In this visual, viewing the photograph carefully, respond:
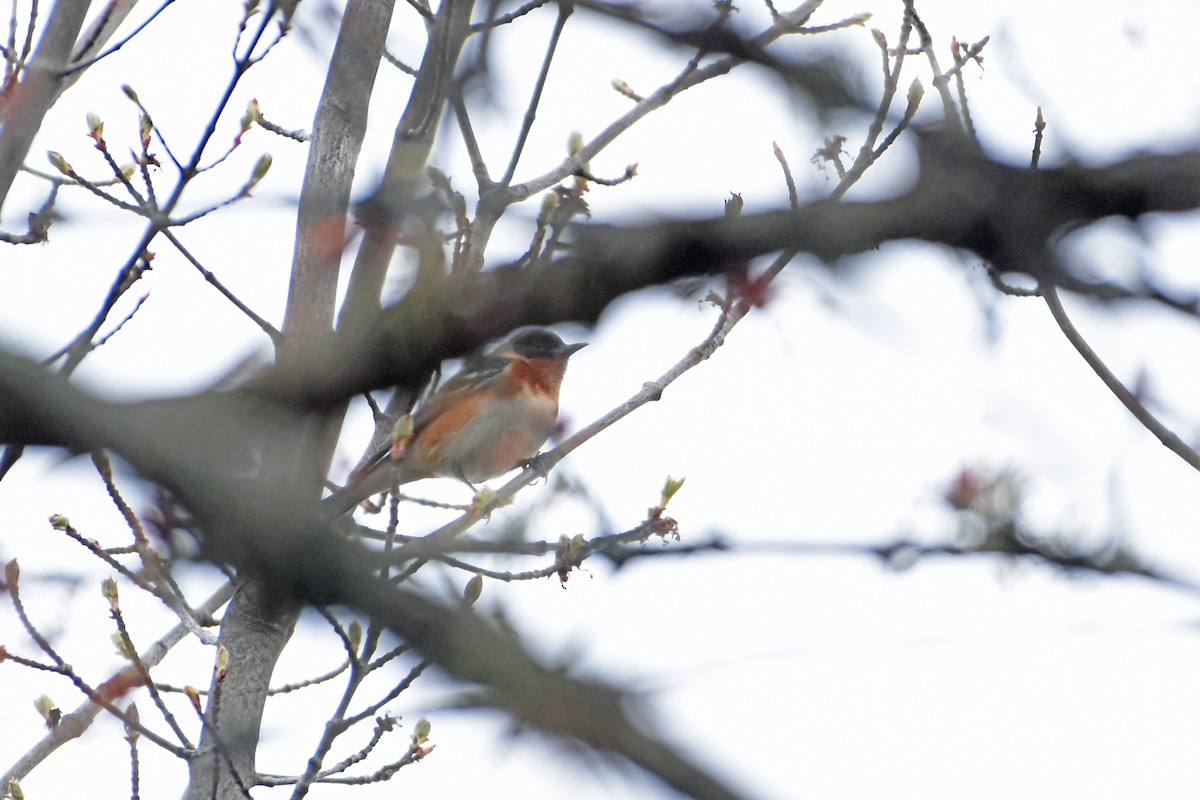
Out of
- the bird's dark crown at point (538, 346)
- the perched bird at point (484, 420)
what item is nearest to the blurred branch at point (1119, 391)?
the perched bird at point (484, 420)

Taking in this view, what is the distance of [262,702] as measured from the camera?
5.18m

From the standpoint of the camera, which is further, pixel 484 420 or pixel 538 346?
pixel 538 346

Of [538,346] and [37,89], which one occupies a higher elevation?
[538,346]

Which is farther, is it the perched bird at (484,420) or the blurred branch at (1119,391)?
the perched bird at (484,420)

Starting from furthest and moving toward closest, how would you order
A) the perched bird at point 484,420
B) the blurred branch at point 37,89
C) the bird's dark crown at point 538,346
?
1. the bird's dark crown at point 538,346
2. the perched bird at point 484,420
3. the blurred branch at point 37,89

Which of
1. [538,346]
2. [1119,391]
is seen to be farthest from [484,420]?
A: [1119,391]

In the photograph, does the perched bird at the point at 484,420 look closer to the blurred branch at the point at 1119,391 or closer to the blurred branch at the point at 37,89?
the blurred branch at the point at 37,89

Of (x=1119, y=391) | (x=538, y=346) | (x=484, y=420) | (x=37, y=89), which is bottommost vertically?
(x=1119, y=391)

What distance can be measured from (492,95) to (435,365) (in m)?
0.97

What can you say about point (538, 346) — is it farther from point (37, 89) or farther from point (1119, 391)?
point (1119, 391)

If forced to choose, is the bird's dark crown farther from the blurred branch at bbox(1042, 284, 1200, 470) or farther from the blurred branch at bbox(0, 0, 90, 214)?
the blurred branch at bbox(1042, 284, 1200, 470)

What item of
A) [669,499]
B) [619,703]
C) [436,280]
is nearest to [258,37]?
[669,499]

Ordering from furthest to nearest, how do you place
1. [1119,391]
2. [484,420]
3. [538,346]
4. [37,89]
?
[538,346]
[484,420]
[37,89]
[1119,391]

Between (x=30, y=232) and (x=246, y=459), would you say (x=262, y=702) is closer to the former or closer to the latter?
(x=30, y=232)
